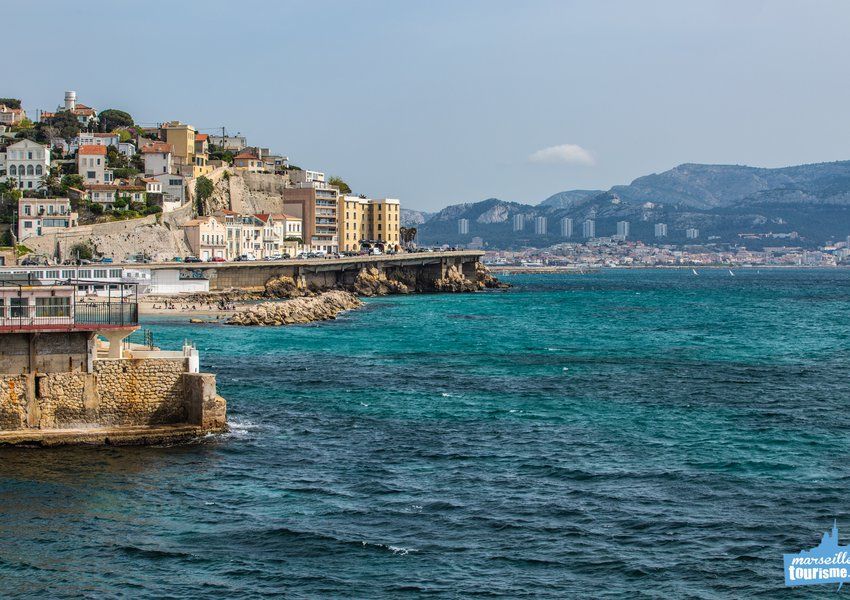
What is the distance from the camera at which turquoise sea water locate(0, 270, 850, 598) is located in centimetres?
2217

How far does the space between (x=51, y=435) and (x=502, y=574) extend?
15.7 meters

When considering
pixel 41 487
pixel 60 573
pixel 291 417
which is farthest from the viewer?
pixel 291 417

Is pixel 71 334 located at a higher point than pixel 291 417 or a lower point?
higher

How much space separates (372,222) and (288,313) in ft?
298

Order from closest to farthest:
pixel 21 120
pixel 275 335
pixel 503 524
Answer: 1. pixel 503 524
2. pixel 275 335
3. pixel 21 120

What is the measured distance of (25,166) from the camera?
13650 centimetres

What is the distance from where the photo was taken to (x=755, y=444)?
34.9 metres

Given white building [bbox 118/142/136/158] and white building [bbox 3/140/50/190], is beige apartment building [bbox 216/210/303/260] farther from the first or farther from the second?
white building [bbox 3/140/50/190]

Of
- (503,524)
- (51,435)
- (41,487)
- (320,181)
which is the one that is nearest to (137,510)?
(41,487)

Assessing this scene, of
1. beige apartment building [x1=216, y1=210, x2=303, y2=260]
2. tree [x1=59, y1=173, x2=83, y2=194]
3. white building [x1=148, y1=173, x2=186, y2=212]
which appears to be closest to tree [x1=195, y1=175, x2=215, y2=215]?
white building [x1=148, y1=173, x2=186, y2=212]

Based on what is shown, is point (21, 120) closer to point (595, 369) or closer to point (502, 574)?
point (595, 369)

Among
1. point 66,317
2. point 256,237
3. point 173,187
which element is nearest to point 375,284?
point 256,237

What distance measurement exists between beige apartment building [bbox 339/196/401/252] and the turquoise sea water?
116591mm

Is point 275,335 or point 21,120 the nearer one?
point 275,335
